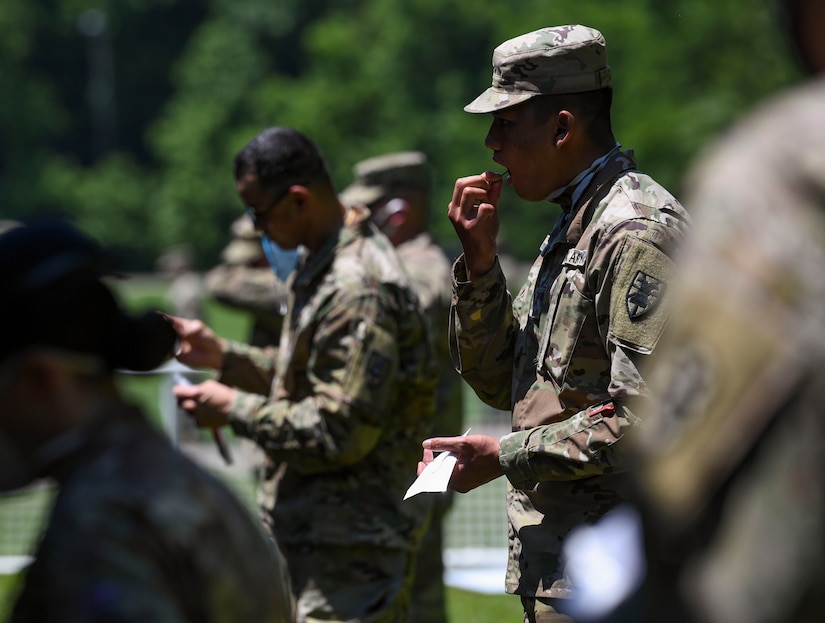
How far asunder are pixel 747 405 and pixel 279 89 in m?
64.3

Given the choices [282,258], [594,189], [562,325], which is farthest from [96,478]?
[282,258]

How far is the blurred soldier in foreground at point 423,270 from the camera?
25.1 ft

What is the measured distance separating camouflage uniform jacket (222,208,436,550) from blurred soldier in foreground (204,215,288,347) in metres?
2.31

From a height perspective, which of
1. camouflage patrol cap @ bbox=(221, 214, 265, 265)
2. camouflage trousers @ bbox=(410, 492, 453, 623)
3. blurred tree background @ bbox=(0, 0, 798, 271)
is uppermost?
camouflage patrol cap @ bbox=(221, 214, 265, 265)

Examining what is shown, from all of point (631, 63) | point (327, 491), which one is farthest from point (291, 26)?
point (327, 491)

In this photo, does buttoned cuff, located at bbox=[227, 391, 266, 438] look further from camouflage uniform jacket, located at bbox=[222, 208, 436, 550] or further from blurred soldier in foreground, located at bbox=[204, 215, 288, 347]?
blurred soldier in foreground, located at bbox=[204, 215, 288, 347]

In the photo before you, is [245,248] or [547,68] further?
[245,248]

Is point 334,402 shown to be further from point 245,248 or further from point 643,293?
point 245,248

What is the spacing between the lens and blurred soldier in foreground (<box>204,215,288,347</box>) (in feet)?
28.2

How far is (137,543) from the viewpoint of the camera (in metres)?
2.51

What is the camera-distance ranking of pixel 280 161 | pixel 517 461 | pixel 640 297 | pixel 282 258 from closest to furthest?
pixel 640 297 < pixel 517 461 < pixel 280 161 < pixel 282 258

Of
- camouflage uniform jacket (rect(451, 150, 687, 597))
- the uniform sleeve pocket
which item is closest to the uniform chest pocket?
camouflage uniform jacket (rect(451, 150, 687, 597))

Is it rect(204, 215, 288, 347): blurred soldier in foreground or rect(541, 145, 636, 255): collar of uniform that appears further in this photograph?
rect(204, 215, 288, 347): blurred soldier in foreground

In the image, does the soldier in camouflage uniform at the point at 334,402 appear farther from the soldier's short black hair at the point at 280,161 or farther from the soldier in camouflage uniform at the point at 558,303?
the soldier in camouflage uniform at the point at 558,303
